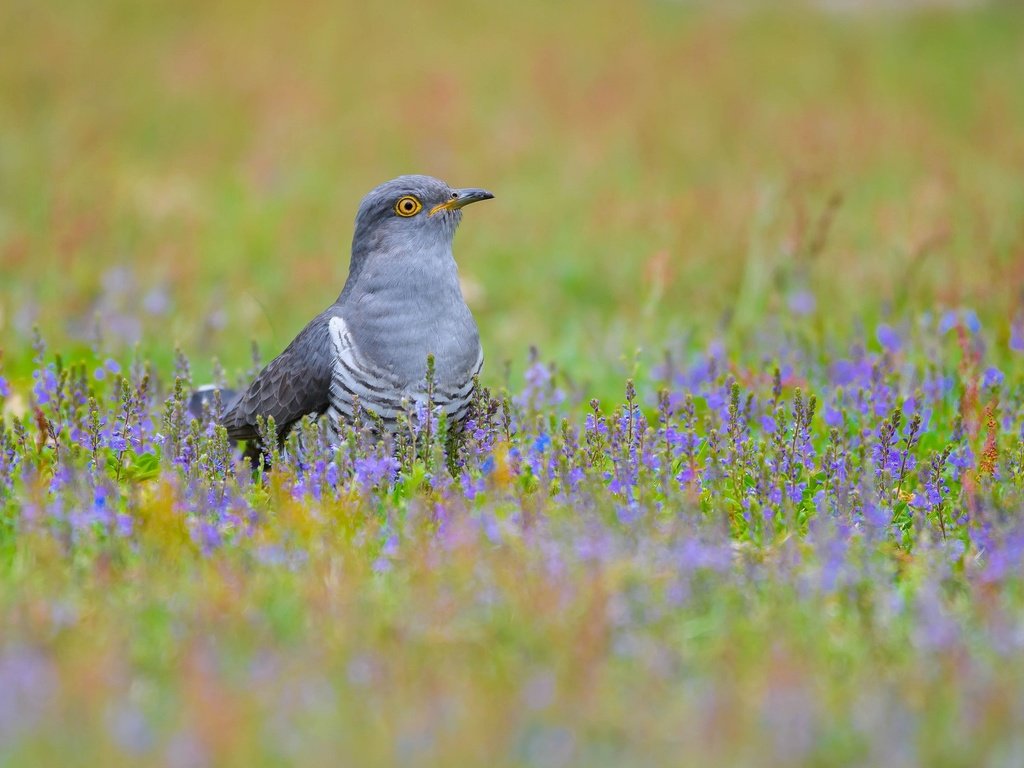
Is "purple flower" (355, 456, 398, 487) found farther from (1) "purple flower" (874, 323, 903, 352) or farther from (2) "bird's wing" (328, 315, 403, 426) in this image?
(1) "purple flower" (874, 323, 903, 352)

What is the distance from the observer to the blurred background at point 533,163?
8.13 m

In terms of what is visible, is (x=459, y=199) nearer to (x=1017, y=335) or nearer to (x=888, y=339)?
(x=888, y=339)

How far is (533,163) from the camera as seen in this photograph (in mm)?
12578

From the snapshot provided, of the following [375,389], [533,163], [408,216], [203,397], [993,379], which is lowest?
[993,379]

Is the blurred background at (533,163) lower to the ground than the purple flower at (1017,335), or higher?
higher

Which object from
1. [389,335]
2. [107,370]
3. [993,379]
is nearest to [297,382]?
[389,335]

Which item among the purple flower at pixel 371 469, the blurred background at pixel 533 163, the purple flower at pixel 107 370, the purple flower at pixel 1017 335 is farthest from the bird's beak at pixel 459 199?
the purple flower at pixel 1017 335

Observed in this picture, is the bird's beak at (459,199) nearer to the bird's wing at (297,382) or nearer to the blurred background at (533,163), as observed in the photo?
the bird's wing at (297,382)

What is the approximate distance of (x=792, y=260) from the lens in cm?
793

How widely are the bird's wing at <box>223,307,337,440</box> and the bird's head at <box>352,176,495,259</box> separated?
1.17ft

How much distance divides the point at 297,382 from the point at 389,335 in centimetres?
44

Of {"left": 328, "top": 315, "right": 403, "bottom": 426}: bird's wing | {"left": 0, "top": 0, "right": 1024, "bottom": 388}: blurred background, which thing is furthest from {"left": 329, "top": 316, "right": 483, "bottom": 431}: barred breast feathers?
{"left": 0, "top": 0, "right": 1024, "bottom": 388}: blurred background

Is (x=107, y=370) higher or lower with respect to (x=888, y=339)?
higher

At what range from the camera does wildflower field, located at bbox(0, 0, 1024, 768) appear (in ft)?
9.52
